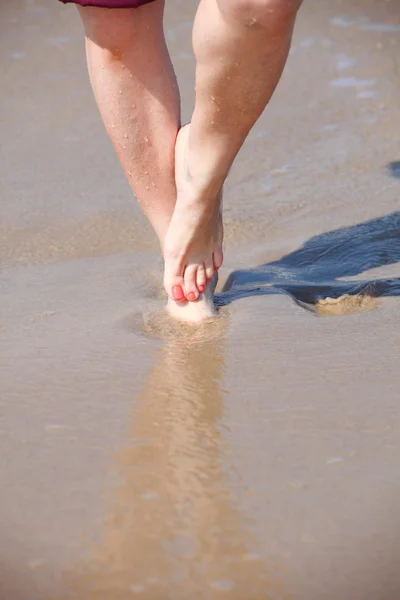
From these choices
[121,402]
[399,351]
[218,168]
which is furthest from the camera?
[218,168]

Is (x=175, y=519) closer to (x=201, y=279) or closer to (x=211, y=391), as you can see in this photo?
(x=211, y=391)

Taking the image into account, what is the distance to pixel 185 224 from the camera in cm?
157

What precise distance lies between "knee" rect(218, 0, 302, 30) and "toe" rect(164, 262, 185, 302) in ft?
1.60

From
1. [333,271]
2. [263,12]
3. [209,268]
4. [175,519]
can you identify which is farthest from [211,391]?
[333,271]

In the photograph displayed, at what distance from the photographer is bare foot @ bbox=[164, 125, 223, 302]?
1535mm

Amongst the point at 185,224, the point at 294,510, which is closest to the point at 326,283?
the point at 185,224

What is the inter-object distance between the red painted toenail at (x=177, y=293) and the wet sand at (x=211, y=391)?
0.18ft

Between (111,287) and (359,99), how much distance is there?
5.05 ft

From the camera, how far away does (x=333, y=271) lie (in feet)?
6.16

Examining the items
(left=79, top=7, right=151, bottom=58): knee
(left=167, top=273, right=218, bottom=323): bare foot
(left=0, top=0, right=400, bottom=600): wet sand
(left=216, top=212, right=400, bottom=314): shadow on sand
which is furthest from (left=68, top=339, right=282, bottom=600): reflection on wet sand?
(left=79, top=7, right=151, bottom=58): knee

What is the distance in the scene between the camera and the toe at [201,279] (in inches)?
63.3

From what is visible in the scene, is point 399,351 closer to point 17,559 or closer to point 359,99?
point 17,559

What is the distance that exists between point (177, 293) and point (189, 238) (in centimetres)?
10

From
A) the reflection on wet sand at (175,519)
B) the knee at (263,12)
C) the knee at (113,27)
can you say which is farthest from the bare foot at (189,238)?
the reflection on wet sand at (175,519)
